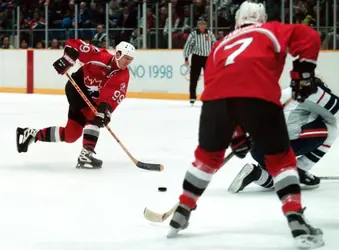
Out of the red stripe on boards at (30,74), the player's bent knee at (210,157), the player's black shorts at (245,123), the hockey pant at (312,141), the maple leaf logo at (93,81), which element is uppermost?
the player's black shorts at (245,123)

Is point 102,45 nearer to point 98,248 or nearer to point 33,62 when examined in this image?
point 33,62

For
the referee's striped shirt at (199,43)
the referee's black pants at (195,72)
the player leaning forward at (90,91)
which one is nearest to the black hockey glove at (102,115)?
the player leaning forward at (90,91)

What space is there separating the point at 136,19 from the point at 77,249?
1005 cm

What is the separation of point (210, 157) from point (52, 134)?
8.21 ft

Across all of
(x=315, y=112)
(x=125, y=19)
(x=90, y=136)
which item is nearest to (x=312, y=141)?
(x=315, y=112)

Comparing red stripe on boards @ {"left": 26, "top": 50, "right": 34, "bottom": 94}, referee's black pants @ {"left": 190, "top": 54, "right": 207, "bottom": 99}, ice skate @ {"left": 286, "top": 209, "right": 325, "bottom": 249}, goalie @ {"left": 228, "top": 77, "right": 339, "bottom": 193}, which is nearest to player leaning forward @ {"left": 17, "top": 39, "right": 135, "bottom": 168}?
goalie @ {"left": 228, "top": 77, "right": 339, "bottom": 193}

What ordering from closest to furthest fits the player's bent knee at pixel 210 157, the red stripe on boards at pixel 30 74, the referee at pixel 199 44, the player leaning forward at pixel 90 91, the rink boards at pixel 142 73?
the player's bent knee at pixel 210 157 < the player leaning forward at pixel 90 91 < the rink boards at pixel 142 73 < the referee at pixel 199 44 < the red stripe on boards at pixel 30 74

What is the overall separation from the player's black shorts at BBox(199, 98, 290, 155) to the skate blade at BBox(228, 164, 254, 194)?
3.67 ft

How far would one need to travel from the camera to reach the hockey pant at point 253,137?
9.81ft

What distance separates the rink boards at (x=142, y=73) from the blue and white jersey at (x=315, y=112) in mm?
6011

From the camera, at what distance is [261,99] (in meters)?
2.98

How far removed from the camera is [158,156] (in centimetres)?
589

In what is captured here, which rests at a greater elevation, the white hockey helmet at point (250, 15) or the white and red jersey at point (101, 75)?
the white hockey helmet at point (250, 15)

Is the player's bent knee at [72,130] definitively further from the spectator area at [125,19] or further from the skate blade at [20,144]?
the spectator area at [125,19]
